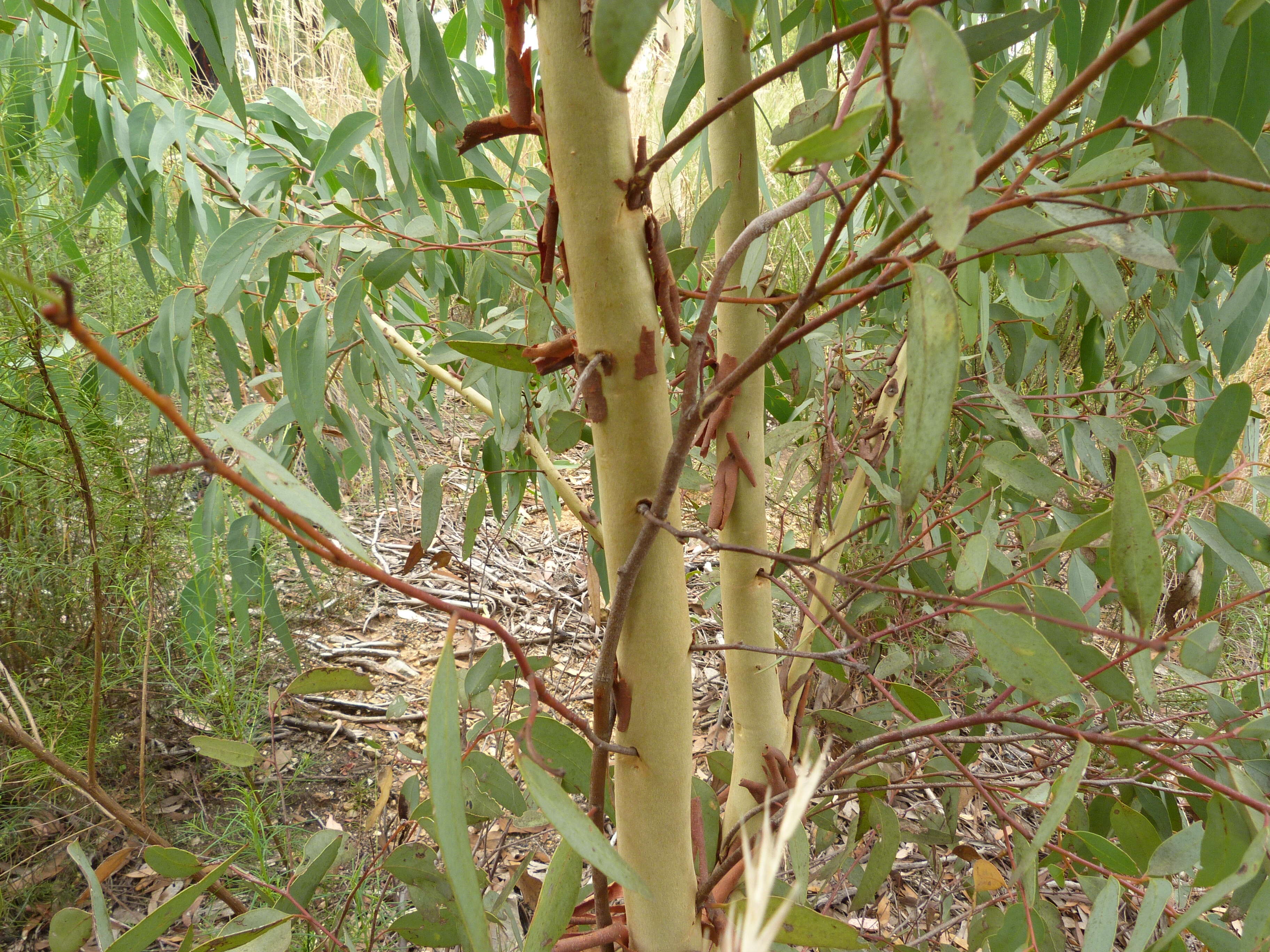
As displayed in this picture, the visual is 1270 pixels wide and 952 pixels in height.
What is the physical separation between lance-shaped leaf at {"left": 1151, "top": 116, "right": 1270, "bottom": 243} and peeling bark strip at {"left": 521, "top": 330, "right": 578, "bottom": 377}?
0.79 ft

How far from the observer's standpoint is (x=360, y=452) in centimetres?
93

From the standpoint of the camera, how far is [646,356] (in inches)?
14.0

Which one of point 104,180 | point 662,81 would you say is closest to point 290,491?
point 104,180

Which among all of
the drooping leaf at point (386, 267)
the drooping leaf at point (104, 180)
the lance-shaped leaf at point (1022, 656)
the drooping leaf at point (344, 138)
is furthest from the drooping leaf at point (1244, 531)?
the drooping leaf at point (104, 180)

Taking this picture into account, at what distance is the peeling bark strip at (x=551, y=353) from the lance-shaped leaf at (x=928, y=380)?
17 cm

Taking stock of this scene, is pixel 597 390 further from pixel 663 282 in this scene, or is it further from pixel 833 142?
pixel 833 142

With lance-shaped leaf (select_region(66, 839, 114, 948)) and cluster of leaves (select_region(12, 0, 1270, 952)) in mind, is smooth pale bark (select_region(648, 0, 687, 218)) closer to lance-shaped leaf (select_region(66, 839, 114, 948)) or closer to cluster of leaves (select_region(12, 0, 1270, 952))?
cluster of leaves (select_region(12, 0, 1270, 952))

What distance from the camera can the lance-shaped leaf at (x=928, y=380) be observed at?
23 centimetres

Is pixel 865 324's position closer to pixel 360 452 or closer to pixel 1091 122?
pixel 1091 122

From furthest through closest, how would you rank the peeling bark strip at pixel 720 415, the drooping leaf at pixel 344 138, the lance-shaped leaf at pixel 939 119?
the drooping leaf at pixel 344 138 < the peeling bark strip at pixel 720 415 < the lance-shaped leaf at pixel 939 119

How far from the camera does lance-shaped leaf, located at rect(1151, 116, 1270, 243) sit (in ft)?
0.84

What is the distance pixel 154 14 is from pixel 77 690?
0.83 meters

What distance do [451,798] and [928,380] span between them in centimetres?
20

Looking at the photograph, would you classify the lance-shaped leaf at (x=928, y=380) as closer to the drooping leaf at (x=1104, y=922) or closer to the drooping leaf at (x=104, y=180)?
the drooping leaf at (x=1104, y=922)
